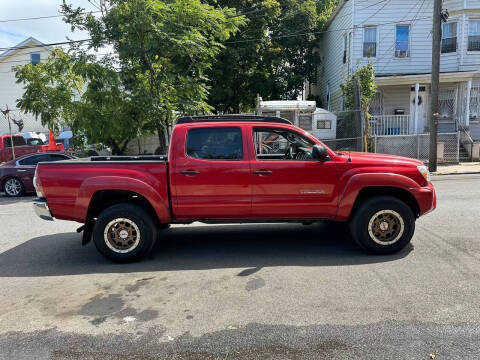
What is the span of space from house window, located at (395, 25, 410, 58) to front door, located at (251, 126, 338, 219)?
1729 cm

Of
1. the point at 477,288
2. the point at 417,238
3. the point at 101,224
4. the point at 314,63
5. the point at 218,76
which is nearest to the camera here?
the point at 477,288

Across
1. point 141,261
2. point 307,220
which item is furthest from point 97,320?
point 307,220

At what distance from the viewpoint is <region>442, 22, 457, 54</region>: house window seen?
1861 centimetres

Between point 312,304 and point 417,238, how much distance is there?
9.74 ft

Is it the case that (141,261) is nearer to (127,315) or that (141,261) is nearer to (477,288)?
(127,315)

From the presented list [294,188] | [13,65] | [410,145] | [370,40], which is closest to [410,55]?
[370,40]

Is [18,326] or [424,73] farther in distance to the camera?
[424,73]

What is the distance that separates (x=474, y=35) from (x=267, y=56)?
445 inches

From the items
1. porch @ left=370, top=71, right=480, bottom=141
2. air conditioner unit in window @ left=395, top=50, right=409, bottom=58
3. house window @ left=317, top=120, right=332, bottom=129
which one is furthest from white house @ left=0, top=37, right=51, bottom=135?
air conditioner unit in window @ left=395, top=50, right=409, bottom=58

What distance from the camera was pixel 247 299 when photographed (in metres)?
3.74

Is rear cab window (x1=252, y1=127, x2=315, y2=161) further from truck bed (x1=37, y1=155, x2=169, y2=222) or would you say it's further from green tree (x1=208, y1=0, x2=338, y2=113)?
green tree (x1=208, y1=0, x2=338, y2=113)

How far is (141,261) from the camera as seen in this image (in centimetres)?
499

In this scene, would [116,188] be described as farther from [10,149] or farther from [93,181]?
[10,149]

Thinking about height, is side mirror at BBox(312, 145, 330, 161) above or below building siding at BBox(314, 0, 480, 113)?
below
